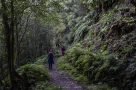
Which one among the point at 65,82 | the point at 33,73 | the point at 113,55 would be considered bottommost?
the point at 65,82

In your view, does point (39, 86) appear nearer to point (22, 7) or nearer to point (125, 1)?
point (22, 7)

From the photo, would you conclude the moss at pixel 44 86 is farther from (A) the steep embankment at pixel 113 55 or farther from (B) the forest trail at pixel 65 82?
(A) the steep embankment at pixel 113 55

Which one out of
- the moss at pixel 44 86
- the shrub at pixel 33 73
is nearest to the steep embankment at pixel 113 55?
the moss at pixel 44 86

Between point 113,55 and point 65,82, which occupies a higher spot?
point 113,55

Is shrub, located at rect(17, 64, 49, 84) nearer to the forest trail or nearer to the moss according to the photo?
the moss

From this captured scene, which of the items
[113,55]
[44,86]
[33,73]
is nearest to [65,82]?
[44,86]

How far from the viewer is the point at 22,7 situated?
51.6 ft

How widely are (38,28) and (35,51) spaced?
4.42 metres

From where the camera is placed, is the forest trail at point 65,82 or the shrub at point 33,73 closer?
the forest trail at point 65,82

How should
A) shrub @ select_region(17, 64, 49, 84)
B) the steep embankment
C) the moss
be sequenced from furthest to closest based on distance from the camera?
1. shrub @ select_region(17, 64, 49, 84)
2. the moss
3. the steep embankment

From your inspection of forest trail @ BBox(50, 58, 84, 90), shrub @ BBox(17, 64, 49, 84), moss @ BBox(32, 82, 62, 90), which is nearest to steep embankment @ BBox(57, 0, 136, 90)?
forest trail @ BBox(50, 58, 84, 90)

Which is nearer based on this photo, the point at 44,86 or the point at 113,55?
the point at 44,86

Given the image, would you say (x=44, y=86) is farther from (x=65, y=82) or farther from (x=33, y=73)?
(x=33, y=73)

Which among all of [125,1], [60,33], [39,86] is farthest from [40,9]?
[60,33]
